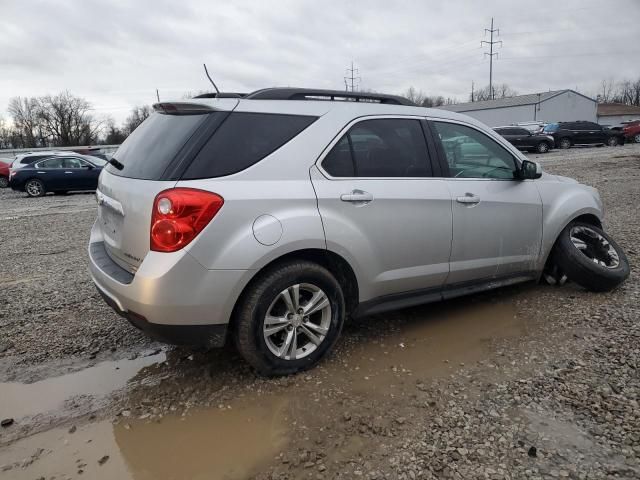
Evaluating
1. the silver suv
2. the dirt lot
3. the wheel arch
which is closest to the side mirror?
the silver suv

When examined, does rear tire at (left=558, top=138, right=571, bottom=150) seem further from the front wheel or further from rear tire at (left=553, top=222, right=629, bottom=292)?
the front wheel

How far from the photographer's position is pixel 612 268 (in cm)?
445

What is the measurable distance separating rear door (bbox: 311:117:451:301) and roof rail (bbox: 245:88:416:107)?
26cm

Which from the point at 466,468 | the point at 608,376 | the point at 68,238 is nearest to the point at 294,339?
the point at 466,468

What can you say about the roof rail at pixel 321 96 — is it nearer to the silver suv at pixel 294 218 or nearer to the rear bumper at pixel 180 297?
the silver suv at pixel 294 218

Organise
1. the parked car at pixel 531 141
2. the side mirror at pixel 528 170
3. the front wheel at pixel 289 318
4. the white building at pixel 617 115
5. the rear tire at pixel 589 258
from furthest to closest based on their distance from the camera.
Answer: the white building at pixel 617 115 < the parked car at pixel 531 141 < the rear tire at pixel 589 258 < the side mirror at pixel 528 170 < the front wheel at pixel 289 318

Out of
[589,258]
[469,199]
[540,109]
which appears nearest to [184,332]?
[469,199]

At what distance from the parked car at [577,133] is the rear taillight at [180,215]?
97.9 ft

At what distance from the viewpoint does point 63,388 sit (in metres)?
3.15

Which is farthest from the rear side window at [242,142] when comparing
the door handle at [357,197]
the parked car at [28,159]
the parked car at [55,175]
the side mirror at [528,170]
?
the parked car at [28,159]

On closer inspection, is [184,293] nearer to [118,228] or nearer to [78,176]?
[118,228]

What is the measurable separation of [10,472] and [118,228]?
1.42m

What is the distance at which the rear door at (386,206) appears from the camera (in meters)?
3.14

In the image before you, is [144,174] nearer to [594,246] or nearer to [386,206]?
[386,206]
